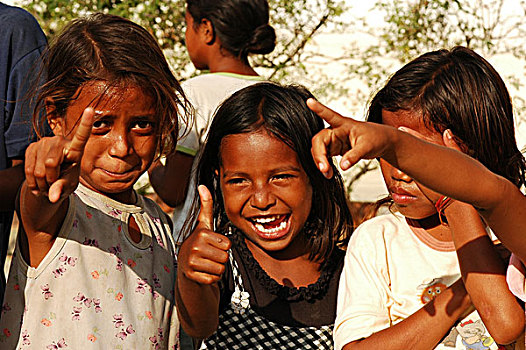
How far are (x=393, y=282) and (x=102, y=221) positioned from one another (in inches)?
A: 34.1

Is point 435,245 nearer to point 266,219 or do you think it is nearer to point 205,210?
point 266,219

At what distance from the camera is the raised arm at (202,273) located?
6.32ft

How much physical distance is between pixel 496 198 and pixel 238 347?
1.04m

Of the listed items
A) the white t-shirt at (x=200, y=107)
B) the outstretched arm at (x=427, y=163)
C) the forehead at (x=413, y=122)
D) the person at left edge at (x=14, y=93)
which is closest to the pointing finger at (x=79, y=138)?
the outstretched arm at (x=427, y=163)

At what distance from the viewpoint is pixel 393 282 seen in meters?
2.19

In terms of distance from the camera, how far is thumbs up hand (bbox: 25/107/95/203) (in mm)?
1701

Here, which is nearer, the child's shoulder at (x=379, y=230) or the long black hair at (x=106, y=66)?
the child's shoulder at (x=379, y=230)

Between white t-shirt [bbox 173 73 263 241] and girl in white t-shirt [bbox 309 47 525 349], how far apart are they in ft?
3.54

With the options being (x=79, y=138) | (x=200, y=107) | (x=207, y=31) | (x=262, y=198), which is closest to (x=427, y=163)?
(x=79, y=138)

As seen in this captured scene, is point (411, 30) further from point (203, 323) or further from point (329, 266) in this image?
point (203, 323)

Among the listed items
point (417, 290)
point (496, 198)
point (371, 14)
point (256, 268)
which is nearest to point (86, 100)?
point (256, 268)

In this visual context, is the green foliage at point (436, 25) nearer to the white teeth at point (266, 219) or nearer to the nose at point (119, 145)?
the white teeth at point (266, 219)

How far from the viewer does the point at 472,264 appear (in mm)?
1962

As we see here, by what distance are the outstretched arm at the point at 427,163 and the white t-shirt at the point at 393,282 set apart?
1.52 feet
